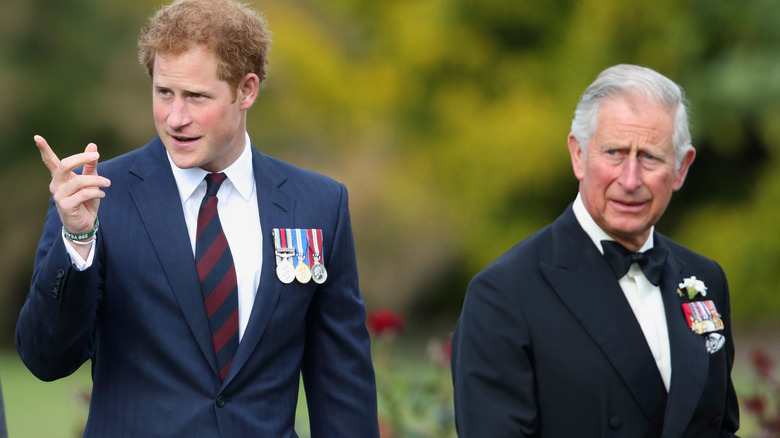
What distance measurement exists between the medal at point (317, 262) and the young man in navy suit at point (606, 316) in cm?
44

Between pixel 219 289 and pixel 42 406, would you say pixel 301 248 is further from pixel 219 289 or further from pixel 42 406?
pixel 42 406

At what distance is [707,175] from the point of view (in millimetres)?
14172

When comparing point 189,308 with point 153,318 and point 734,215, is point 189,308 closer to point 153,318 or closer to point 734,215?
point 153,318

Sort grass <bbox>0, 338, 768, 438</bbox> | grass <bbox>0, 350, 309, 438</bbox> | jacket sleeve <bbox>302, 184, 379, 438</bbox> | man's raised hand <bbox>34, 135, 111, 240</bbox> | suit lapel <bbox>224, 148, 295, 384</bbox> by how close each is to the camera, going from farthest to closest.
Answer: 1. grass <bbox>0, 350, 309, 438</bbox>
2. grass <bbox>0, 338, 768, 438</bbox>
3. jacket sleeve <bbox>302, 184, 379, 438</bbox>
4. suit lapel <bbox>224, 148, 295, 384</bbox>
5. man's raised hand <bbox>34, 135, 111, 240</bbox>

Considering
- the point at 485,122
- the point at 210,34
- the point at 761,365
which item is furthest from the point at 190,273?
the point at 485,122

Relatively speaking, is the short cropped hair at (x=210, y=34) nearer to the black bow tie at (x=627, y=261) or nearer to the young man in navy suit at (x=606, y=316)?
the young man in navy suit at (x=606, y=316)

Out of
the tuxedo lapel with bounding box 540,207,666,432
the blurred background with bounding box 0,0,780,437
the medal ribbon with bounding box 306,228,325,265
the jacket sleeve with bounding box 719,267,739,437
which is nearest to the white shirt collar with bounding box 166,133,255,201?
the medal ribbon with bounding box 306,228,325,265

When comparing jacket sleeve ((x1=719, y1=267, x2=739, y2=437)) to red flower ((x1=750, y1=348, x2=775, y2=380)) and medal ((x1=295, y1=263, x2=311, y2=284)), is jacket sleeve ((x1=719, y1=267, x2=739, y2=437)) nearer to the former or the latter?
medal ((x1=295, y1=263, x2=311, y2=284))

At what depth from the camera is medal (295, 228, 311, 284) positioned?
336cm

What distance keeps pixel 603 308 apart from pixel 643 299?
18 centimetres

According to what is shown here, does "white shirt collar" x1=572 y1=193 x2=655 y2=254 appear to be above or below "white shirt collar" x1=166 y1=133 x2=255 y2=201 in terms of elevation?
below

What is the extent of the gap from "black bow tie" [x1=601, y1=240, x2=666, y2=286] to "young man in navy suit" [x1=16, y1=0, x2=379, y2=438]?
2.72 ft

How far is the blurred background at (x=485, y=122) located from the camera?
13094 mm

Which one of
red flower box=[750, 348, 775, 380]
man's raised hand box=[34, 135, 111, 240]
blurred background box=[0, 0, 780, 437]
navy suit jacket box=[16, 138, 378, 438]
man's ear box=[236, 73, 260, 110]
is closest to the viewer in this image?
man's raised hand box=[34, 135, 111, 240]
